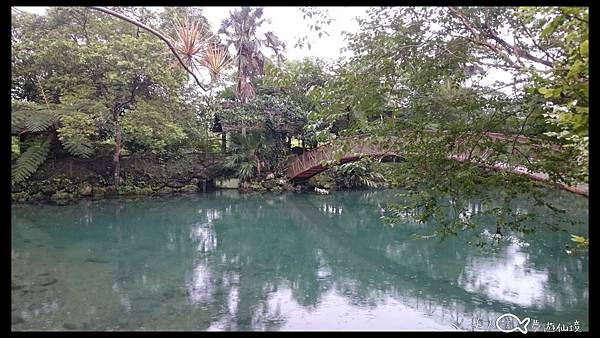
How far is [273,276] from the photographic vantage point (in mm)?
6477

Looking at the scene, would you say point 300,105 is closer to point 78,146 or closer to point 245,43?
point 245,43

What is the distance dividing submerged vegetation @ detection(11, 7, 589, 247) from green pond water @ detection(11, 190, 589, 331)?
1.20 metres

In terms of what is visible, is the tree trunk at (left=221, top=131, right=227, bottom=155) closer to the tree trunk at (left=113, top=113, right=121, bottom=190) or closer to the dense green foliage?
the tree trunk at (left=113, top=113, right=121, bottom=190)

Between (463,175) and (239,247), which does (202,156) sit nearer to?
(239,247)

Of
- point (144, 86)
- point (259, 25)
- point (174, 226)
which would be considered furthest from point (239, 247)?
point (259, 25)

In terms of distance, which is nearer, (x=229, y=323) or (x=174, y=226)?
(x=229, y=323)

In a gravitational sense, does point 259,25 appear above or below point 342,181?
above

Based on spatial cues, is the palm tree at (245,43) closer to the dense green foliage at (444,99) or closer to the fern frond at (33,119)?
the fern frond at (33,119)

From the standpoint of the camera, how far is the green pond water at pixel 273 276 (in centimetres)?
480

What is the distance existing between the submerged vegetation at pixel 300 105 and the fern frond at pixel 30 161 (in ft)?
0.13

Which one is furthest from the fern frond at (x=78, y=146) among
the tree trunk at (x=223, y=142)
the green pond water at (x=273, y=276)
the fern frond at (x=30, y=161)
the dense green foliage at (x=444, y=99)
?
the dense green foliage at (x=444, y=99)

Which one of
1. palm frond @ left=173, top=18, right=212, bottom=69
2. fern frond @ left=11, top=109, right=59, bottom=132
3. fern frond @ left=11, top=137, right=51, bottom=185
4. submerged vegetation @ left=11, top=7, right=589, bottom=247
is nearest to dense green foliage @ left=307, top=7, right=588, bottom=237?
submerged vegetation @ left=11, top=7, right=589, bottom=247

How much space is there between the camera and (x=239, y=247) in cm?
838
